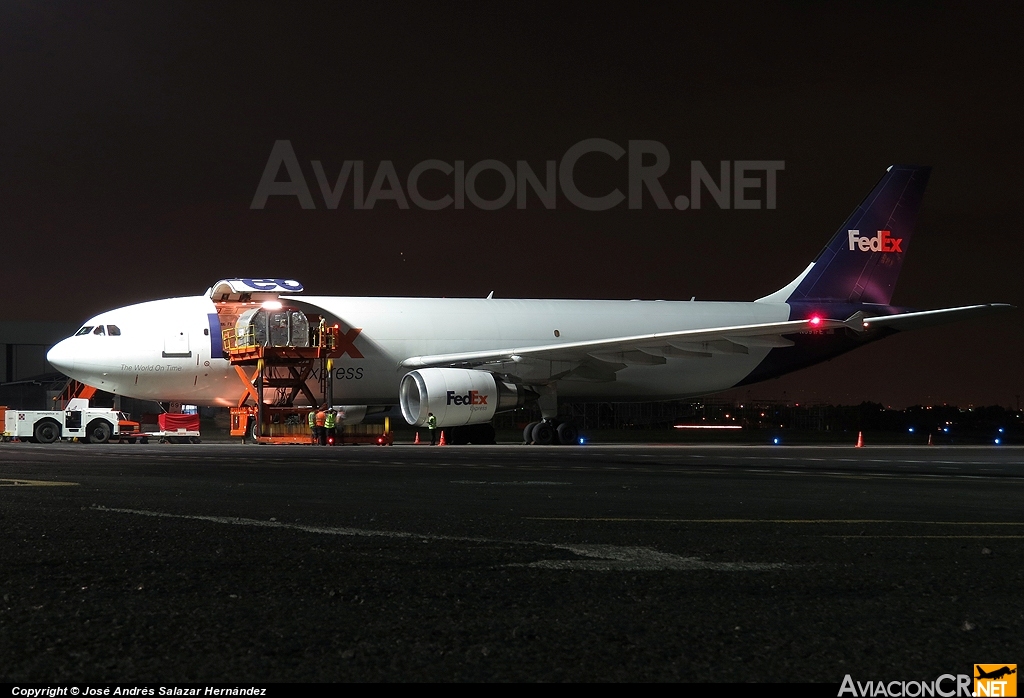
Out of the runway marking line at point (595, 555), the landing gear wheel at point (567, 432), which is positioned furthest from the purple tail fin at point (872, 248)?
the runway marking line at point (595, 555)

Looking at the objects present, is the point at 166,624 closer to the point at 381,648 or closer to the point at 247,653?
the point at 247,653

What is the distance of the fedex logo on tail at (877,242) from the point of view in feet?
104

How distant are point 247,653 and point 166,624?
477mm

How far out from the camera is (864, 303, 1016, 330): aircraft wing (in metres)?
26.6

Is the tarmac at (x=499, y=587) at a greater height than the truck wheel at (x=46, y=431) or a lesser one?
lesser

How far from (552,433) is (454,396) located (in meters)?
3.44

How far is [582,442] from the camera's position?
27.0 meters

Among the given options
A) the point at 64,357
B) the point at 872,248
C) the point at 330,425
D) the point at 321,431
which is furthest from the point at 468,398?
the point at 872,248

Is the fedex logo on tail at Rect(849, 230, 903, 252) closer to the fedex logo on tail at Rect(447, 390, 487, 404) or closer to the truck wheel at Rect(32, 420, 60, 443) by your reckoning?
the fedex logo on tail at Rect(447, 390, 487, 404)

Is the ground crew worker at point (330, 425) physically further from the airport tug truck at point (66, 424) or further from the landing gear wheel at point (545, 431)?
the airport tug truck at point (66, 424)

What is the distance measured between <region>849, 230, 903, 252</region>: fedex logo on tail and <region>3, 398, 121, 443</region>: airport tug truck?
20818mm

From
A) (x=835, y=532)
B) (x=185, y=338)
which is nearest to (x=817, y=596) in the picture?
(x=835, y=532)

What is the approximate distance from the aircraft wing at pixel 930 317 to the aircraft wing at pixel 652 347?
Answer: 273 cm

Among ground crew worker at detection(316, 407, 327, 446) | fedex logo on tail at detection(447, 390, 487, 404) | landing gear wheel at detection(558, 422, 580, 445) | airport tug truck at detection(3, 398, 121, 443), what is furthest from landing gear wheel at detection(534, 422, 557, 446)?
airport tug truck at detection(3, 398, 121, 443)
